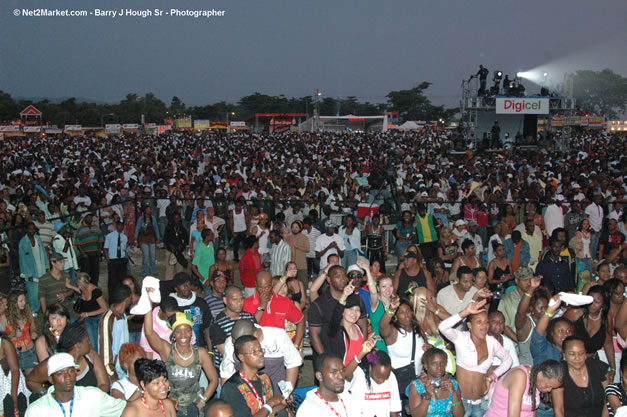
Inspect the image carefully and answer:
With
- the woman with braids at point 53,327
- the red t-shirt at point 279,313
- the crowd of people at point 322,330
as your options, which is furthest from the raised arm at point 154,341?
the red t-shirt at point 279,313

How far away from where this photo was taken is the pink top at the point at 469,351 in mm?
4992

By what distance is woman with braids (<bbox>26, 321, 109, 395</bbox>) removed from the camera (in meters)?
4.68

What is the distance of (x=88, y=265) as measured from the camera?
388 inches

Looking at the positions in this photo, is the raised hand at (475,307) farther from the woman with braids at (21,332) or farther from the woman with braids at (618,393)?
the woman with braids at (21,332)

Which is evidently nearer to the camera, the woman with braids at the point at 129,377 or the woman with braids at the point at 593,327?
the woman with braids at the point at 129,377

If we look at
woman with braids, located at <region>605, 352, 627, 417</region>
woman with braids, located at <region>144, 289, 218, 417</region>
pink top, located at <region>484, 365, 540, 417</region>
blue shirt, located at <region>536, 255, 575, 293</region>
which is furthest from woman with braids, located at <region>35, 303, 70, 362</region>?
blue shirt, located at <region>536, 255, 575, 293</region>

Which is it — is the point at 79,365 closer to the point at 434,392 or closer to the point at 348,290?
the point at 348,290

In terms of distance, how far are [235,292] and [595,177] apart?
11.4 meters

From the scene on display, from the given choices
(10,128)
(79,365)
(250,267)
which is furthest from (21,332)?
(10,128)

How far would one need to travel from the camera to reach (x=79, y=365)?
184 inches

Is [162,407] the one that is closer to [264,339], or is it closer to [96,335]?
[264,339]

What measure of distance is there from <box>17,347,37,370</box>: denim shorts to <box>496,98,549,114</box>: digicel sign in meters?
29.3

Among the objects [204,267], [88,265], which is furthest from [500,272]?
[88,265]

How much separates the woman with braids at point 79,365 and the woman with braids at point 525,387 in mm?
3006
